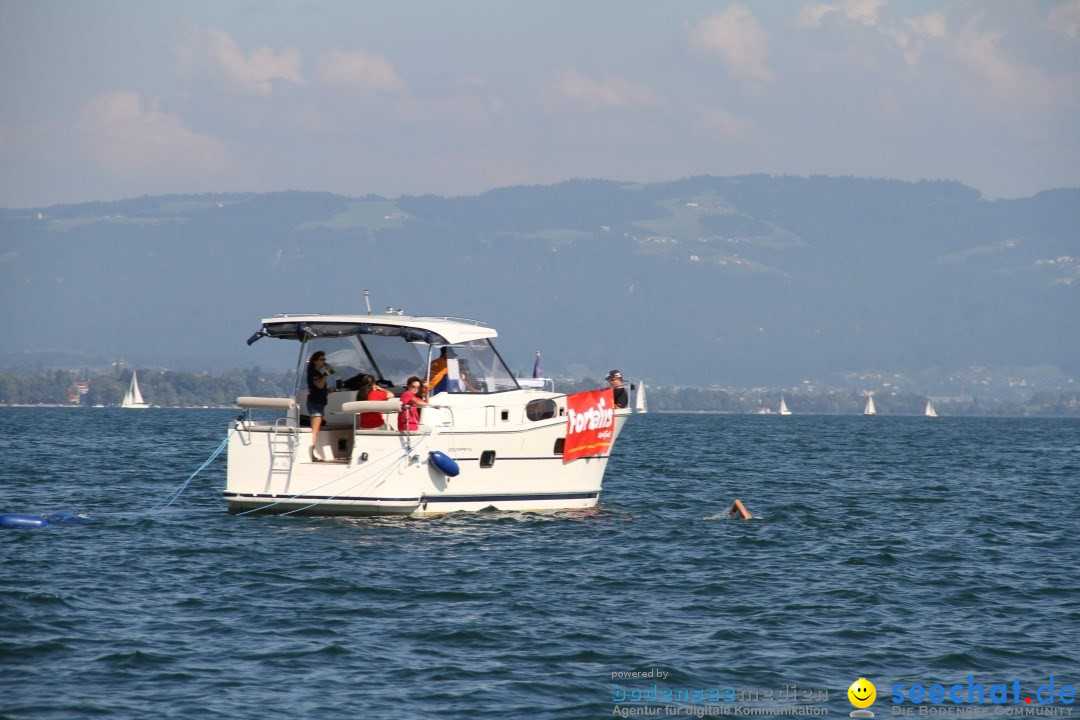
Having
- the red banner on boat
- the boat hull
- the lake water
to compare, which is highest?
the red banner on boat

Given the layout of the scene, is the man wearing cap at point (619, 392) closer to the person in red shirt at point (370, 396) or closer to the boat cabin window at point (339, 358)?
the boat cabin window at point (339, 358)

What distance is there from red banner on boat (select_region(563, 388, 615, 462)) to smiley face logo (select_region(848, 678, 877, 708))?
11405 mm

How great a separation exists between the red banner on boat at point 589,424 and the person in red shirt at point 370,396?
11.1 feet

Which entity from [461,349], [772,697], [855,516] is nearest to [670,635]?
[772,697]

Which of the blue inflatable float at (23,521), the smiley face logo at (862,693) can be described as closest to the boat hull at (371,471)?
the blue inflatable float at (23,521)

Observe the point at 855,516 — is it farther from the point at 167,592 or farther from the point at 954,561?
the point at 167,592

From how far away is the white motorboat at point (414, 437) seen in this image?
22.6 metres

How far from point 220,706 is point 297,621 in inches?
132

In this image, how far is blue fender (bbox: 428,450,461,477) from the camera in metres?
22.6

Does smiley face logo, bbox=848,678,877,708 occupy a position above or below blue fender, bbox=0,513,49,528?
below

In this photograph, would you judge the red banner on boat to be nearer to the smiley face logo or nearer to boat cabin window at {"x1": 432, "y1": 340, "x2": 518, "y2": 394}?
boat cabin window at {"x1": 432, "y1": 340, "x2": 518, "y2": 394}

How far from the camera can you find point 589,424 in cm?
2528

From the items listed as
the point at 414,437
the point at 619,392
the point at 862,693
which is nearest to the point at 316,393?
the point at 414,437

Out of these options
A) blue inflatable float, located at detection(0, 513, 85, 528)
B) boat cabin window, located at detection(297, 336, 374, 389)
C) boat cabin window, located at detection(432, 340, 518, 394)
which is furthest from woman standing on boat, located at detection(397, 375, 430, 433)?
blue inflatable float, located at detection(0, 513, 85, 528)
